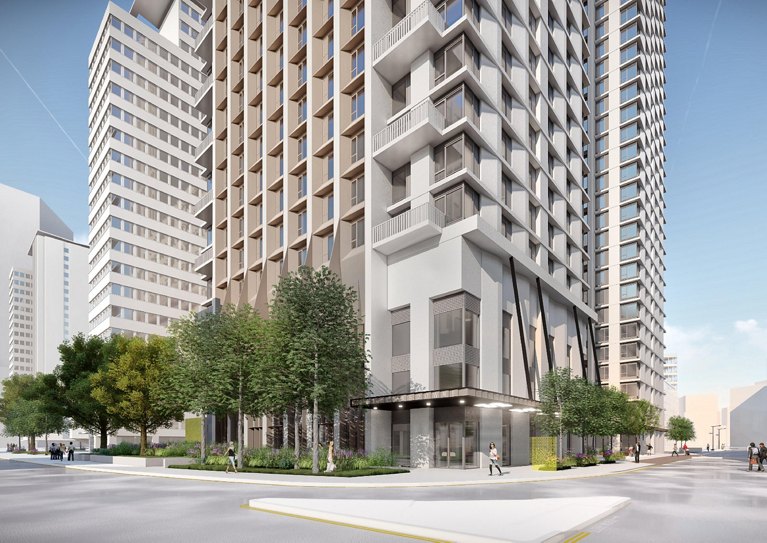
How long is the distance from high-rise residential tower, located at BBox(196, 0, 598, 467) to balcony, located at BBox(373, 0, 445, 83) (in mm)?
135

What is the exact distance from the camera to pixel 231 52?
→ 69.5m

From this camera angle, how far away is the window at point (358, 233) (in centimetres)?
4728

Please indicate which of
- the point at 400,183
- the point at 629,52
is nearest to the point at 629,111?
the point at 629,52

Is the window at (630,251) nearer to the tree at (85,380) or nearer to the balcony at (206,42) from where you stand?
the balcony at (206,42)

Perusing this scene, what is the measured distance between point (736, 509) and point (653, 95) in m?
106

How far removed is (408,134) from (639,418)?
56956 millimetres

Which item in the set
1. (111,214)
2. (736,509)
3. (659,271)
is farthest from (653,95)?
(736,509)

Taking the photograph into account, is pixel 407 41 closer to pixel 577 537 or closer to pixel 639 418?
pixel 577 537

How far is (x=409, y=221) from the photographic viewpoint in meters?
42.1

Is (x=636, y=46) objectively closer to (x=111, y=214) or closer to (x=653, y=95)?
(x=653, y=95)

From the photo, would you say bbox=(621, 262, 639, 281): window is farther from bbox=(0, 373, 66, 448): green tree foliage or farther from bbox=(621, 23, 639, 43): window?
bbox=(0, 373, 66, 448): green tree foliage

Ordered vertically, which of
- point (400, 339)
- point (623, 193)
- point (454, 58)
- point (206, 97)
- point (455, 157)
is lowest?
point (400, 339)

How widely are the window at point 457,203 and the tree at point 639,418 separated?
43.0m

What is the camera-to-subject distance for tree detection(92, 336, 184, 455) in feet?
176
